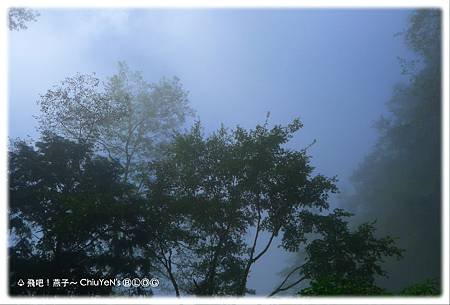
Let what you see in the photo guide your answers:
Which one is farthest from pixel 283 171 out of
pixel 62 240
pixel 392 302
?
pixel 62 240

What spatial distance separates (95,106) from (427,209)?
89.2 feet

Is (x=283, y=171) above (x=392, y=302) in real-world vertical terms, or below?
above

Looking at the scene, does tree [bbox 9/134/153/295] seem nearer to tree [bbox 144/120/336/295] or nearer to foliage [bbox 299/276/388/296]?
tree [bbox 144/120/336/295]

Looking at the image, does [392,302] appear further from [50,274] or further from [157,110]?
[157,110]

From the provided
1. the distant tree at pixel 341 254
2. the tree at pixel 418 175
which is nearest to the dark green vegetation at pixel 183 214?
the distant tree at pixel 341 254

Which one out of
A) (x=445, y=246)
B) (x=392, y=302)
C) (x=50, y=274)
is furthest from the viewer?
(x=50, y=274)

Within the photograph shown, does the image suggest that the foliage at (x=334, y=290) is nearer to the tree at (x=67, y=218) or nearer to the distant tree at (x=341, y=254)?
the distant tree at (x=341, y=254)

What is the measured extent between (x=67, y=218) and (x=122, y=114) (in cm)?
837

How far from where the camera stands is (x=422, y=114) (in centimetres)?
3000

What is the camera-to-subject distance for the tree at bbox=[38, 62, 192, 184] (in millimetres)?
19125

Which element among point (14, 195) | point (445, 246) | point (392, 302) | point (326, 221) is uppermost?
point (14, 195)

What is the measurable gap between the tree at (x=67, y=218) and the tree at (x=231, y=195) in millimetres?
1366

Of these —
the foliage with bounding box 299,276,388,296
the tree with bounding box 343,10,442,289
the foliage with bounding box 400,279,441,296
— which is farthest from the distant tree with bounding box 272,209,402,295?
the tree with bounding box 343,10,442,289

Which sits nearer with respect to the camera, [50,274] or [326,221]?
[50,274]
